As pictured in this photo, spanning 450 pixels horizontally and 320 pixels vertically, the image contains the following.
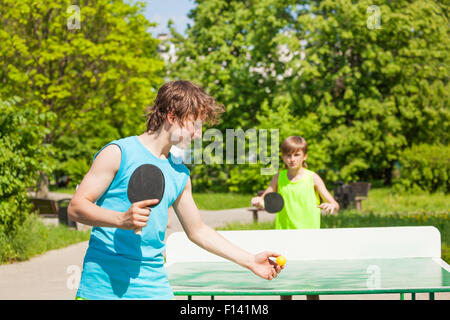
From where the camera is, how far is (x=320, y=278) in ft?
16.0

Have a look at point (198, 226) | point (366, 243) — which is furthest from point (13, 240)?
point (198, 226)

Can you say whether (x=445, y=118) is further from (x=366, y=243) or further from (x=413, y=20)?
(x=366, y=243)

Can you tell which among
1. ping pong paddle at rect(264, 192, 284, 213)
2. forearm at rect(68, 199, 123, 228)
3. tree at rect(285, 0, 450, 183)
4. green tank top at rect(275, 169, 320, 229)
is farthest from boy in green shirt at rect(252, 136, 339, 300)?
tree at rect(285, 0, 450, 183)

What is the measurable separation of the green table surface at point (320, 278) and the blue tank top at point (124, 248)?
3.94 feet

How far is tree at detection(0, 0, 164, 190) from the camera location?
73.1 ft

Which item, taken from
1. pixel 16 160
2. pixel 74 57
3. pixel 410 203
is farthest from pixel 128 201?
pixel 74 57

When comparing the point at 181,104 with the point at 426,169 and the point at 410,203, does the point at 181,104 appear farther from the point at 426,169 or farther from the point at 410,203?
the point at 426,169

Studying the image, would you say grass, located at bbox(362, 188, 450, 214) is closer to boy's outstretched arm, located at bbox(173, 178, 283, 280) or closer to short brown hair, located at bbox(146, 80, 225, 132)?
boy's outstretched arm, located at bbox(173, 178, 283, 280)

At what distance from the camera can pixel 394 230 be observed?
19.2ft

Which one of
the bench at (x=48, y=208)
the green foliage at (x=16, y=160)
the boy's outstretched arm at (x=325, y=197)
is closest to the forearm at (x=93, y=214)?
the boy's outstretched arm at (x=325, y=197)

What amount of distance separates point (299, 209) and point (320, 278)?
1.82 m

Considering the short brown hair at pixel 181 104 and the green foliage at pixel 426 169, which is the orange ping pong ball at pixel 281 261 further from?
the green foliage at pixel 426 169

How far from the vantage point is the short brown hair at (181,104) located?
294cm

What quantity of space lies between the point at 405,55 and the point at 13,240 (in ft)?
79.0
